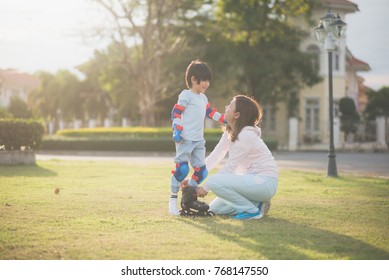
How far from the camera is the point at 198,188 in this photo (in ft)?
16.8

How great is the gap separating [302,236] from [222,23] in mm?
23265

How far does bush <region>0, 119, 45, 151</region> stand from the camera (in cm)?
1250

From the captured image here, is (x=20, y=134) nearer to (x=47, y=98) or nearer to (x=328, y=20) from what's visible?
(x=328, y=20)

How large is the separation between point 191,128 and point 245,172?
2.35 ft

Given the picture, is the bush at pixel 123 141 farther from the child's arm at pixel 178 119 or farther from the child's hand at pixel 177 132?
the child's hand at pixel 177 132

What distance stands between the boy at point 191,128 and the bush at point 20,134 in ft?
27.1

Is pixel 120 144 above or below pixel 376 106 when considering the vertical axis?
below

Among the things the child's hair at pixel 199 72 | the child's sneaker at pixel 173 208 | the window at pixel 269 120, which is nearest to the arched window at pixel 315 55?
the window at pixel 269 120

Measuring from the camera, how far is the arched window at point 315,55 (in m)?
28.0

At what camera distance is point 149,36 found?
25156 mm

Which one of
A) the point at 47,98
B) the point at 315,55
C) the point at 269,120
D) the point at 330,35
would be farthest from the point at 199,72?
the point at 47,98

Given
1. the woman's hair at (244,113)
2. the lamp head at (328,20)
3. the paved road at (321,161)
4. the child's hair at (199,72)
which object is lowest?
the paved road at (321,161)

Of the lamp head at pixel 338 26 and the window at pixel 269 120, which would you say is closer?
the lamp head at pixel 338 26

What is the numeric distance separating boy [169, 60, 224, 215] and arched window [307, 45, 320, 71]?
23.6m
